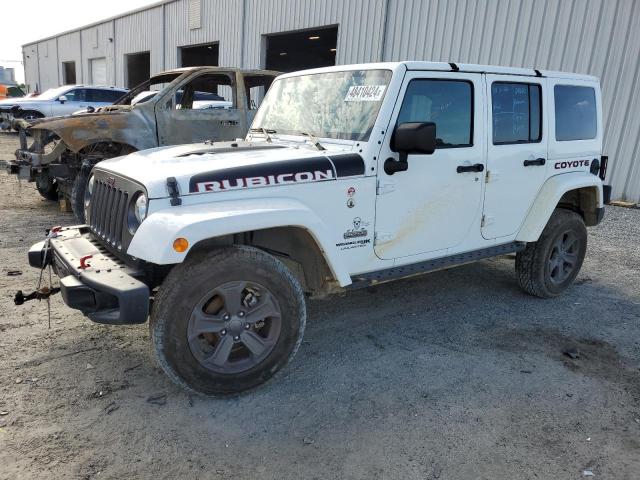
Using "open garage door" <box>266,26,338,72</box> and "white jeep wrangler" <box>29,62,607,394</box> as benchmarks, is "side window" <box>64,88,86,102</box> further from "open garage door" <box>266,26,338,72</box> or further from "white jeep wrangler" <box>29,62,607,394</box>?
"white jeep wrangler" <box>29,62,607,394</box>

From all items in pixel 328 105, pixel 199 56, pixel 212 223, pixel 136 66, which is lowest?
pixel 212 223

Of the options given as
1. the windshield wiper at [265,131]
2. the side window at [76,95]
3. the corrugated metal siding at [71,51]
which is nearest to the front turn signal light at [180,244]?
the windshield wiper at [265,131]

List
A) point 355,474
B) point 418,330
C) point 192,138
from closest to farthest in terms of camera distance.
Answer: point 355,474
point 418,330
point 192,138

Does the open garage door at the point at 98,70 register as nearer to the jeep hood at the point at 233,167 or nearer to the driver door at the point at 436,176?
the jeep hood at the point at 233,167

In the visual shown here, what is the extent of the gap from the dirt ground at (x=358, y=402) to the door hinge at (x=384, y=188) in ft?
3.98

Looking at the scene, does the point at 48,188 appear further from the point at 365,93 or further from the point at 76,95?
the point at 76,95

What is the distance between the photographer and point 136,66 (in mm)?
27500

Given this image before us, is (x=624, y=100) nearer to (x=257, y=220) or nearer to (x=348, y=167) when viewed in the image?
(x=348, y=167)

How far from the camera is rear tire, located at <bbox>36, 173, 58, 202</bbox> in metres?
8.06

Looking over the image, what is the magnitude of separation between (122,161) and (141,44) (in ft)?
77.4

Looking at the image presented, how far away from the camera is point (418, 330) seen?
13.7 feet

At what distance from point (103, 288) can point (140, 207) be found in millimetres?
519

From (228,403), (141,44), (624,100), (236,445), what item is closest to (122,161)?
(228,403)

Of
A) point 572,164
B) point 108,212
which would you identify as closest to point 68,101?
point 108,212
